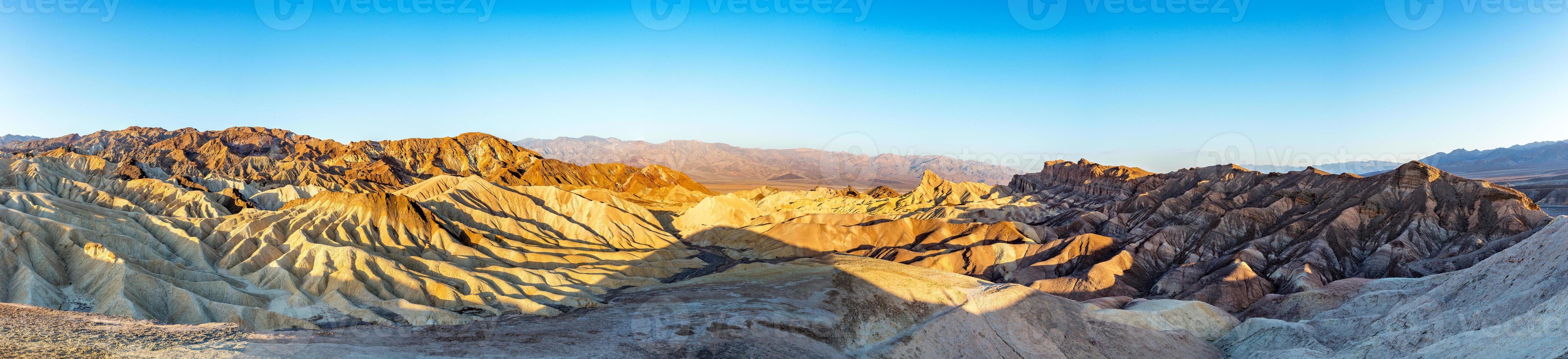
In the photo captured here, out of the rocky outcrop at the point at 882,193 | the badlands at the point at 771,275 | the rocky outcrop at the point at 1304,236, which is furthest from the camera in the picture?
the rocky outcrop at the point at 882,193

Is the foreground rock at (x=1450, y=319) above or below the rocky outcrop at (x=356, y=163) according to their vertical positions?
below

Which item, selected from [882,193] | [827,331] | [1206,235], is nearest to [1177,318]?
[827,331]

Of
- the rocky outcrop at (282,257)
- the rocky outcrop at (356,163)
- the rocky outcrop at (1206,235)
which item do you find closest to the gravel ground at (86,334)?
the rocky outcrop at (282,257)

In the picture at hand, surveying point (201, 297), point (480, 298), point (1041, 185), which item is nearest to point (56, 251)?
point (201, 297)

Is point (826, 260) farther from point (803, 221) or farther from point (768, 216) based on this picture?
point (768, 216)

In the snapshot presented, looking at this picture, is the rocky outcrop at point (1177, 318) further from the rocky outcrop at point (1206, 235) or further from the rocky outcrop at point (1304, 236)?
the rocky outcrop at point (1304, 236)

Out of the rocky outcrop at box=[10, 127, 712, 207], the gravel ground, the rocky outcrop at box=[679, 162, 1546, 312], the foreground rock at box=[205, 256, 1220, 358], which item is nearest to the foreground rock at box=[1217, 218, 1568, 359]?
the foreground rock at box=[205, 256, 1220, 358]

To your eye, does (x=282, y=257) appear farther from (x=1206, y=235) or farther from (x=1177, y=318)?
(x=1206, y=235)
